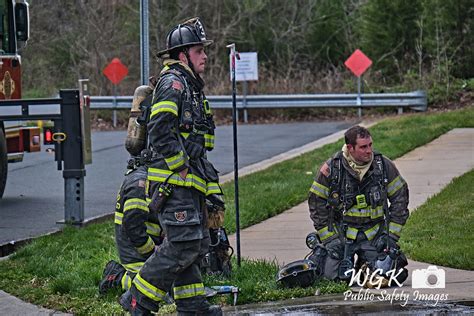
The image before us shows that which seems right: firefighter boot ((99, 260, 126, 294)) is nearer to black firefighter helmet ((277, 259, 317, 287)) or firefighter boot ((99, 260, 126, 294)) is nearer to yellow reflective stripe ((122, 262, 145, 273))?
yellow reflective stripe ((122, 262, 145, 273))

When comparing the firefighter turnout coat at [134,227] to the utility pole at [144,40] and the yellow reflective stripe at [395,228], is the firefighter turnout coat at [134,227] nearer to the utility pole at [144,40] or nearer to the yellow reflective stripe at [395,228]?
the yellow reflective stripe at [395,228]

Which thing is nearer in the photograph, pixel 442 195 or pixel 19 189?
pixel 442 195

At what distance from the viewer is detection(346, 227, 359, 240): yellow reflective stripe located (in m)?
8.02

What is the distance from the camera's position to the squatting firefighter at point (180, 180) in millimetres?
6359

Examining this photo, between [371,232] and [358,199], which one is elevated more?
[358,199]

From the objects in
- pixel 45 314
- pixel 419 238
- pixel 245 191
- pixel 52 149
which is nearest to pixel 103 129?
pixel 245 191

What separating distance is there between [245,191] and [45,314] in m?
6.01

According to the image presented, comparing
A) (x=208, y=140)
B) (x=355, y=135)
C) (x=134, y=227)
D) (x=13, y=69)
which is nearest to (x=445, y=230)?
(x=355, y=135)

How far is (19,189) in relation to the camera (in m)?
14.7

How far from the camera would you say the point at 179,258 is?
6.37m

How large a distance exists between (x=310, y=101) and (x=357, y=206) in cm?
1646

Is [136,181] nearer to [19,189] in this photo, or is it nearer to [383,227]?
[383,227]

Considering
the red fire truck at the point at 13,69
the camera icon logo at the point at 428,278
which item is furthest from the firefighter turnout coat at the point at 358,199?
the red fire truck at the point at 13,69

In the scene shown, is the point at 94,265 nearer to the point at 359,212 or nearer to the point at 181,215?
the point at 359,212
